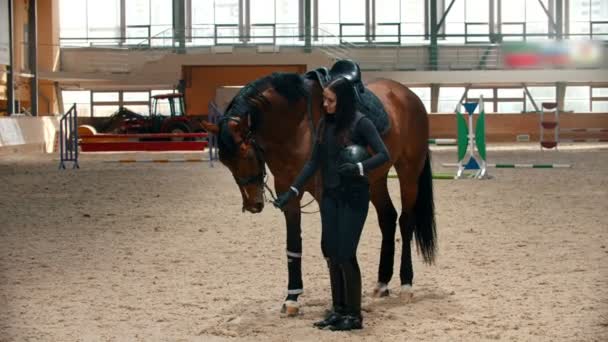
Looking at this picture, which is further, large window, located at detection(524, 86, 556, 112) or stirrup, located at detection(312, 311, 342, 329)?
large window, located at detection(524, 86, 556, 112)

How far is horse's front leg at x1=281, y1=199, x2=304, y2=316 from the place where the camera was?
17.0ft

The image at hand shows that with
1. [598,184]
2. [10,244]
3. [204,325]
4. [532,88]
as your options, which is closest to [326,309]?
[204,325]

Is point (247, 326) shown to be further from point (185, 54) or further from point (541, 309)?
point (185, 54)

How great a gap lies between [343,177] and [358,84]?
0.76 metres

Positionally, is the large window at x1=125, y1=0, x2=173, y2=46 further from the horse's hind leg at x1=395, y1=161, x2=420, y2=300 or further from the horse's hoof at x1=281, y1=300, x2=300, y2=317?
the horse's hoof at x1=281, y1=300, x2=300, y2=317

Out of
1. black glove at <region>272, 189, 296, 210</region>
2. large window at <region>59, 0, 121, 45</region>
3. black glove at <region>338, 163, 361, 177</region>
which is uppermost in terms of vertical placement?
large window at <region>59, 0, 121, 45</region>

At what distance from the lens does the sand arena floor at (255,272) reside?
4945mm

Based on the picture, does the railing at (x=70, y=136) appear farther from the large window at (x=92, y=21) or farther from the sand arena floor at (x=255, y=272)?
the large window at (x=92, y=21)

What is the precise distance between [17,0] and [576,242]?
29.6 m

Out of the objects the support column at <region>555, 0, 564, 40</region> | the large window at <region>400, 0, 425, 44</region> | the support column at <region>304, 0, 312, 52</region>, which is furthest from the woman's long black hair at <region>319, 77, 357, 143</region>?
the support column at <region>555, 0, 564, 40</region>

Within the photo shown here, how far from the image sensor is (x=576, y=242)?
8.07 metres

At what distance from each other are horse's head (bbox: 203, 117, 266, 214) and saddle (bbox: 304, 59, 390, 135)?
0.52 metres

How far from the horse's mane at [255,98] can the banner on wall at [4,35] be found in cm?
2375

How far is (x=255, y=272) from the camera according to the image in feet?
22.2
